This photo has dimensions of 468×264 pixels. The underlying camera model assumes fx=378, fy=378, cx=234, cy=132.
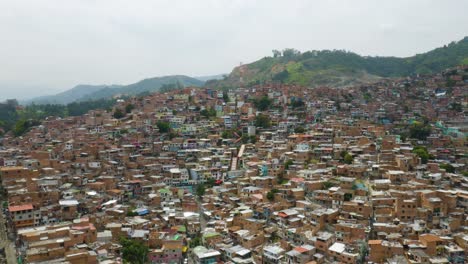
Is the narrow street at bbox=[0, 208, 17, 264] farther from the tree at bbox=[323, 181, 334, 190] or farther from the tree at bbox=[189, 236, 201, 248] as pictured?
the tree at bbox=[323, 181, 334, 190]

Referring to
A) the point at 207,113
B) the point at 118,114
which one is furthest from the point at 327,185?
the point at 118,114

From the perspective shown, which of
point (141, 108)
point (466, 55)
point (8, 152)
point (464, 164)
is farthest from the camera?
point (466, 55)

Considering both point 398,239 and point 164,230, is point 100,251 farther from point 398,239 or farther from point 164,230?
point 398,239

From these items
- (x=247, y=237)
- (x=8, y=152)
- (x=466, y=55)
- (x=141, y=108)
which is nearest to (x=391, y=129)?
(x=247, y=237)

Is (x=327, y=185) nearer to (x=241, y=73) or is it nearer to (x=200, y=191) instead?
(x=200, y=191)

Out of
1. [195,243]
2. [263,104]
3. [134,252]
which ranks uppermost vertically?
[263,104]

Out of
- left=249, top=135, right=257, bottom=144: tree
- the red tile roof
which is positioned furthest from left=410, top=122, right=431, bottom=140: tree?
the red tile roof
